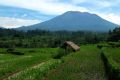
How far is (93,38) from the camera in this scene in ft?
417

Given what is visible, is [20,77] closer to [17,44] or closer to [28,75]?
Result: [28,75]

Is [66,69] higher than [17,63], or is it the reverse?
[66,69]

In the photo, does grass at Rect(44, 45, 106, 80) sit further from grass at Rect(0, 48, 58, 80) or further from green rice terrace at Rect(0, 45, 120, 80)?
grass at Rect(0, 48, 58, 80)

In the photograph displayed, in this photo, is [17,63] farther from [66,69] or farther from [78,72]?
[78,72]

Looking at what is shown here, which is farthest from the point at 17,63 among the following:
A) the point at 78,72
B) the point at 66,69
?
the point at 78,72

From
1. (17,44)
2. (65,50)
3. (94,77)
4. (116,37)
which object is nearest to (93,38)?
(116,37)

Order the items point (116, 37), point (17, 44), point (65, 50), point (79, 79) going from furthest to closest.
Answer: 1. point (17, 44)
2. point (116, 37)
3. point (65, 50)
4. point (79, 79)

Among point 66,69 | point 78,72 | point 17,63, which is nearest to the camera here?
point 78,72

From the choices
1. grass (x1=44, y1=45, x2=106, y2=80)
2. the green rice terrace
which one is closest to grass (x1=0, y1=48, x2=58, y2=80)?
the green rice terrace

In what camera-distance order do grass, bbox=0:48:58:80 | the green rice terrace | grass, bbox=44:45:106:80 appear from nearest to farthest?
the green rice terrace
grass, bbox=44:45:106:80
grass, bbox=0:48:58:80

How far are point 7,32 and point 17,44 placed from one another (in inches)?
3090

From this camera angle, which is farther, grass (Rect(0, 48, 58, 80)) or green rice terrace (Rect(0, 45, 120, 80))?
grass (Rect(0, 48, 58, 80))

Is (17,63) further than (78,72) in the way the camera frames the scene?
Yes

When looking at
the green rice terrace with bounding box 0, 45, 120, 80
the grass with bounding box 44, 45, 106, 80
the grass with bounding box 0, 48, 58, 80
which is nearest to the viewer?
the green rice terrace with bounding box 0, 45, 120, 80
